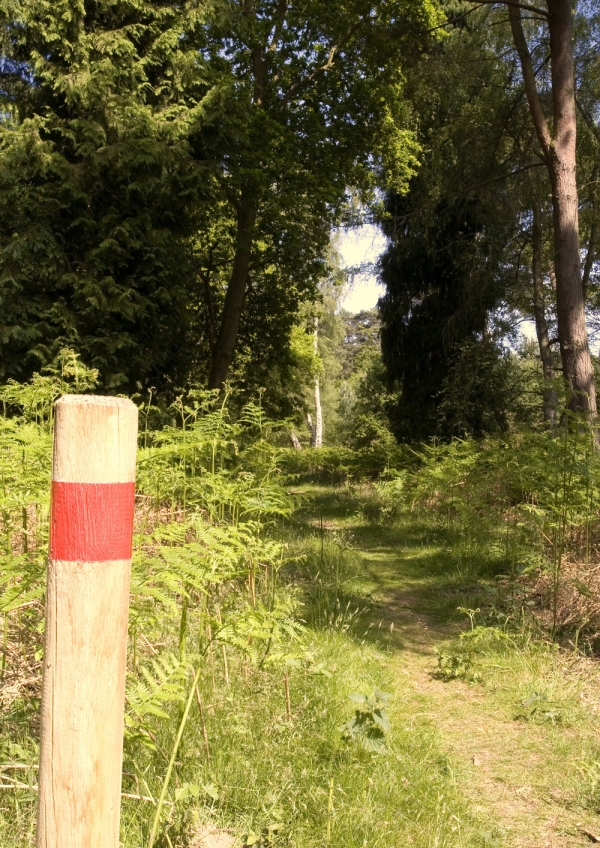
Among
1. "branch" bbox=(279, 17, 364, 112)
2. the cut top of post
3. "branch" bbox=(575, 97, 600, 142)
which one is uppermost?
"branch" bbox=(279, 17, 364, 112)

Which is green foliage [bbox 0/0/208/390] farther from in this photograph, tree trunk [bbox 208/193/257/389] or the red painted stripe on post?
the red painted stripe on post

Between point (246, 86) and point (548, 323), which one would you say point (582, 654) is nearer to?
point (246, 86)

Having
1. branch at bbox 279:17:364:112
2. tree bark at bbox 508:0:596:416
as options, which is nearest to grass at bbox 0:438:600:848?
tree bark at bbox 508:0:596:416

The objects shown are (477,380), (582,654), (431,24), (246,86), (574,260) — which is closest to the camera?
(582,654)

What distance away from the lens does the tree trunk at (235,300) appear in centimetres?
1534

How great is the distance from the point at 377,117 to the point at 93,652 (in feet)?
55.8

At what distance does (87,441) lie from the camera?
150 cm

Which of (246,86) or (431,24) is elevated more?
(431,24)

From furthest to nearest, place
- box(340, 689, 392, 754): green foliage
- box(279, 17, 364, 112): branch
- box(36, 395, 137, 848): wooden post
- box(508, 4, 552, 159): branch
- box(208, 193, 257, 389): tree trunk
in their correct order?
box(279, 17, 364, 112): branch, box(208, 193, 257, 389): tree trunk, box(508, 4, 552, 159): branch, box(340, 689, 392, 754): green foliage, box(36, 395, 137, 848): wooden post

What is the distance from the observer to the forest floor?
3.07m

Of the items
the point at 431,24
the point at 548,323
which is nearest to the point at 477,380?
the point at 548,323

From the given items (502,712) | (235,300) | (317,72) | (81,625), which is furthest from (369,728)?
(317,72)

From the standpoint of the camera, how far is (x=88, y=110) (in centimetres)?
1059

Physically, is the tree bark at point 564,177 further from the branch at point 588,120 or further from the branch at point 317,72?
the branch at point 588,120
